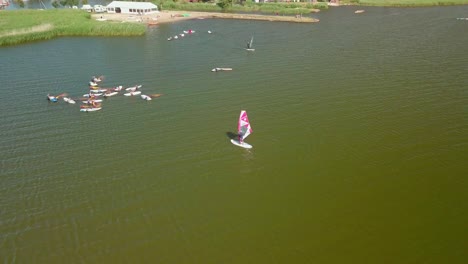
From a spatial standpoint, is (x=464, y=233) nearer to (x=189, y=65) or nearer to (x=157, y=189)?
(x=157, y=189)

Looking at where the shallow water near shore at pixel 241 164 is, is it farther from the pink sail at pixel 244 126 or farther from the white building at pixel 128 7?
the white building at pixel 128 7

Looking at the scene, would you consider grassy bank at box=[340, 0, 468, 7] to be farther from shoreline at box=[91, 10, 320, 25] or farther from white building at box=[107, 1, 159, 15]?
white building at box=[107, 1, 159, 15]

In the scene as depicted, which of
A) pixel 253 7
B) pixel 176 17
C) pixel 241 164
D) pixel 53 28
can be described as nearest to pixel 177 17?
pixel 176 17

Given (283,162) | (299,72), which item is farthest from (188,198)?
(299,72)

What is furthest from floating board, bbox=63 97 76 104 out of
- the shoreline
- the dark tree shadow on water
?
the shoreline

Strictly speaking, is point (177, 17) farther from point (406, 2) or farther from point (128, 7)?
point (406, 2)
